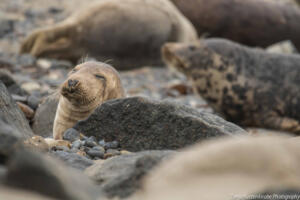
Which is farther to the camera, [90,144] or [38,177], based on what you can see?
[90,144]

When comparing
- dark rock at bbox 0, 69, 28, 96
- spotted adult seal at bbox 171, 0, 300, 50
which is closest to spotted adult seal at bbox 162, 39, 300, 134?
dark rock at bbox 0, 69, 28, 96

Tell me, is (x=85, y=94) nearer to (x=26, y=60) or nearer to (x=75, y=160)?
(x=75, y=160)

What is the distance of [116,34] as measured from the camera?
341 inches

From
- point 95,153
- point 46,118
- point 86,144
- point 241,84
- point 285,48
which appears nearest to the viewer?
point 95,153

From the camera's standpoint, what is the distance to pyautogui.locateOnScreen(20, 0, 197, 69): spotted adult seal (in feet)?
27.6

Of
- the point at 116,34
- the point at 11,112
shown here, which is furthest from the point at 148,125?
the point at 116,34

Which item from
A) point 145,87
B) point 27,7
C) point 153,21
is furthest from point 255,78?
point 27,7

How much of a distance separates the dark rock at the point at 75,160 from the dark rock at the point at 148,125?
55 centimetres

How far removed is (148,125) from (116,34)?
5.42 meters

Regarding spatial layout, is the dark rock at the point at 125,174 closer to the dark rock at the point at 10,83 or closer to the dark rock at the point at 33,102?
the dark rock at the point at 33,102

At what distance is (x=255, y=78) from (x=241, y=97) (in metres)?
0.31

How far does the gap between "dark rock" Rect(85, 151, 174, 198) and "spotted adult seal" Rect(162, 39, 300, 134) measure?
450cm

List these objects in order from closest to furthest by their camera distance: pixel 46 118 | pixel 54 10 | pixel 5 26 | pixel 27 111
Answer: pixel 46 118 → pixel 27 111 → pixel 5 26 → pixel 54 10

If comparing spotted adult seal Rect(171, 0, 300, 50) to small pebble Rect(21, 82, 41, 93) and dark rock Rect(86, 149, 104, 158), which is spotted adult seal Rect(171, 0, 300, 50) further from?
dark rock Rect(86, 149, 104, 158)
